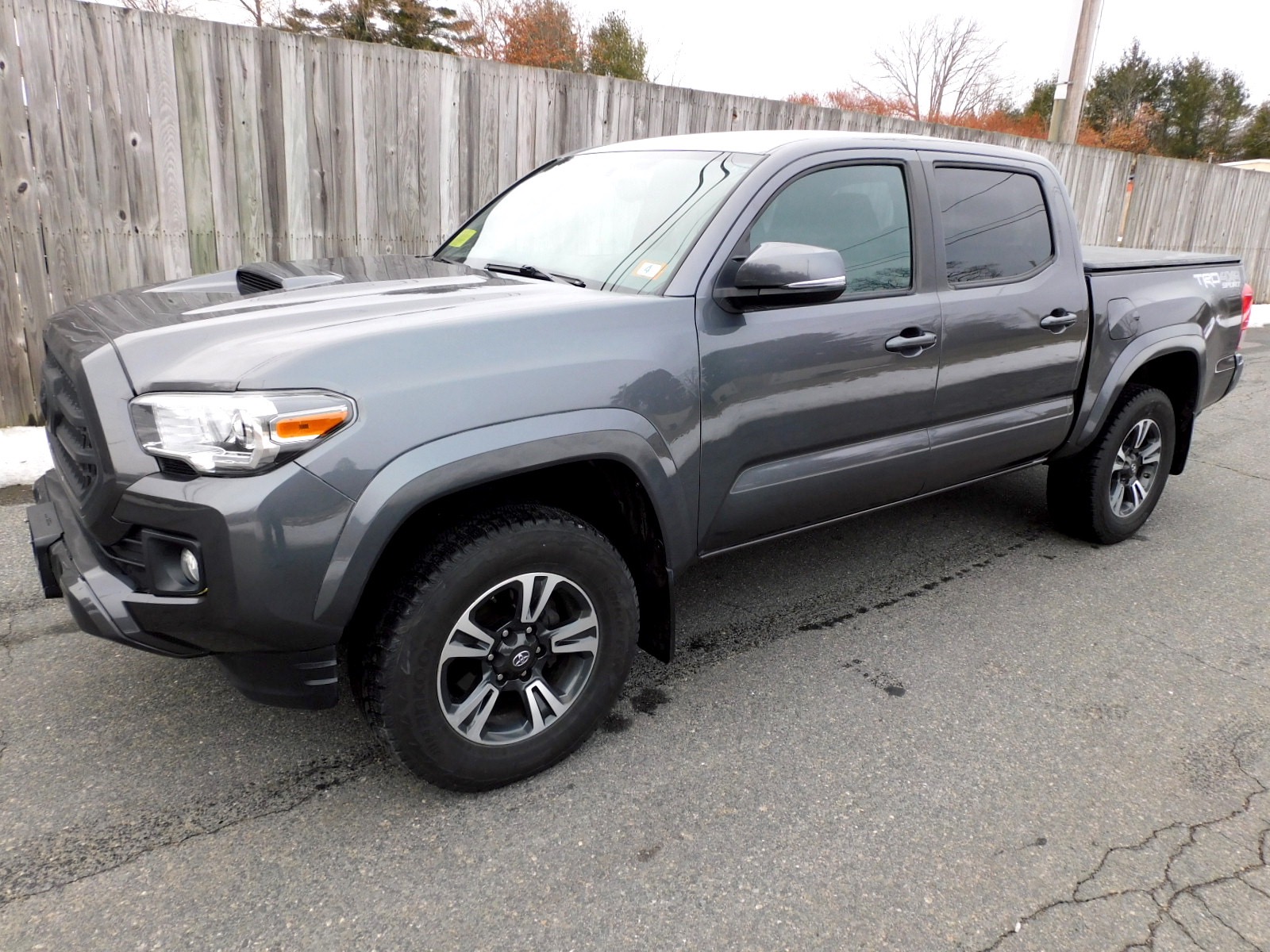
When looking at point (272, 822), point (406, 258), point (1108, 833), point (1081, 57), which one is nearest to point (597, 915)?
point (272, 822)

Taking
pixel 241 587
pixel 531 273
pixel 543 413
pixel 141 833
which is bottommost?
pixel 141 833

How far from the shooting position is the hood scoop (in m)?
2.85

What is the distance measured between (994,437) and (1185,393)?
1685mm

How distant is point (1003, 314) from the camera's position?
360 centimetres

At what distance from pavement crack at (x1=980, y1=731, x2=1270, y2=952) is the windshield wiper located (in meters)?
2.20

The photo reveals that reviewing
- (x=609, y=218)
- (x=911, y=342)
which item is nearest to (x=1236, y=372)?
(x=911, y=342)

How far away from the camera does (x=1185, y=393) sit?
4.70m

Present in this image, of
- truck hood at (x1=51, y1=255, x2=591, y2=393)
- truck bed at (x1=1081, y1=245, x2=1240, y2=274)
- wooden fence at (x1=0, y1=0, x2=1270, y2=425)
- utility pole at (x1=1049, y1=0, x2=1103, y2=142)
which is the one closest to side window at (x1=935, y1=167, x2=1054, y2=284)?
truck bed at (x1=1081, y1=245, x2=1240, y2=274)

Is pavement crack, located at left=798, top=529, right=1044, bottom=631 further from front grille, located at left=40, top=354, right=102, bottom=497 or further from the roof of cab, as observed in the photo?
front grille, located at left=40, top=354, right=102, bottom=497

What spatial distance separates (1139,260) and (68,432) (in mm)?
4560

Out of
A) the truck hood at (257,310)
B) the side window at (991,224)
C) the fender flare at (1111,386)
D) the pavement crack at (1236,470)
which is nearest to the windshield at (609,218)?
the truck hood at (257,310)

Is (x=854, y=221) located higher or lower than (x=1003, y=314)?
higher

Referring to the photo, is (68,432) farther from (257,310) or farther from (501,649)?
(501,649)

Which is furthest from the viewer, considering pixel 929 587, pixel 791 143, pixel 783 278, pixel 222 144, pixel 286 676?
pixel 222 144
